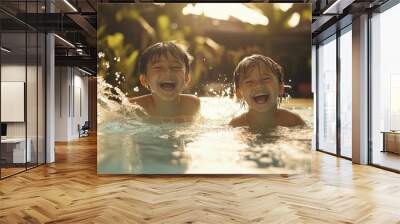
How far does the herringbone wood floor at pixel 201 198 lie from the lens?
403 cm

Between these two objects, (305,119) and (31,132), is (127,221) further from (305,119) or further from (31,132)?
(31,132)

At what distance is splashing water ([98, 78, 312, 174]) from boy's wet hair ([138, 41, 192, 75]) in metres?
0.63

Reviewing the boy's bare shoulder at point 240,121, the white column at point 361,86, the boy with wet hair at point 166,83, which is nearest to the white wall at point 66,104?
the boy with wet hair at point 166,83

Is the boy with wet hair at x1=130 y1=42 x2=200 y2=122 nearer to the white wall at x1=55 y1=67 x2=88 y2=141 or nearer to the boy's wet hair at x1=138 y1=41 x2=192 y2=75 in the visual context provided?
the boy's wet hair at x1=138 y1=41 x2=192 y2=75

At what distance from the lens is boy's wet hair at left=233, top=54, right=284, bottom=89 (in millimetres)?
6445

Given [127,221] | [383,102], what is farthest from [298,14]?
[127,221]

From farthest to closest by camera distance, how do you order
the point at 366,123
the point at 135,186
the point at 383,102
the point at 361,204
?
the point at 366,123
the point at 383,102
the point at 135,186
the point at 361,204

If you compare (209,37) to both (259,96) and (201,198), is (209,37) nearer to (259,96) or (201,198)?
(259,96)

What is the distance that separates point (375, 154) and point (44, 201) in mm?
6331

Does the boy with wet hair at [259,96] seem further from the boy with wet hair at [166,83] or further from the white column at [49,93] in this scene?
the white column at [49,93]

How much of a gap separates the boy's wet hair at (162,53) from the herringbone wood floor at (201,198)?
6.19ft

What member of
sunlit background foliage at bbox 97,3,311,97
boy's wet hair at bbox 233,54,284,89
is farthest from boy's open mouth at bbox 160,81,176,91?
boy's wet hair at bbox 233,54,284,89

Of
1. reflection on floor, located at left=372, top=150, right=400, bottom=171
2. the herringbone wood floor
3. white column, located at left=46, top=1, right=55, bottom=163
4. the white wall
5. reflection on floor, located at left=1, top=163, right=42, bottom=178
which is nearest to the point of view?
the herringbone wood floor

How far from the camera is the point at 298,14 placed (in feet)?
21.2
